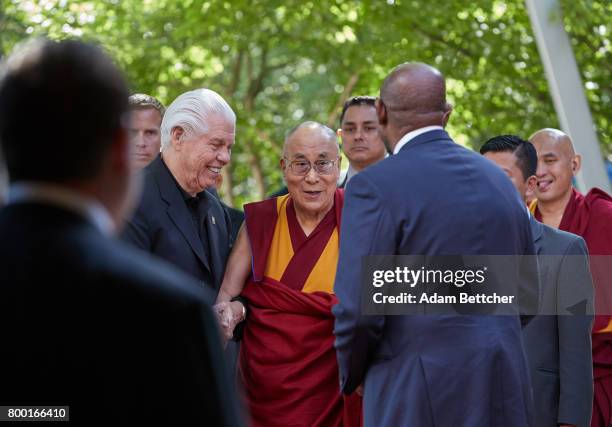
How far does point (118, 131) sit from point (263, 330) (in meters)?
3.32

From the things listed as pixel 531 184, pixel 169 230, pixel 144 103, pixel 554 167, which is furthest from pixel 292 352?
pixel 554 167

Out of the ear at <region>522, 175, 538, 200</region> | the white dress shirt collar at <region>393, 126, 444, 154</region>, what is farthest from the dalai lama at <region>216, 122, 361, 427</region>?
the white dress shirt collar at <region>393, 126, 444, 154</region>

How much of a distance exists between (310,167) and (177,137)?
66 centimetres

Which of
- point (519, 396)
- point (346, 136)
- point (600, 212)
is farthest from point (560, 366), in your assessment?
point (346, 136)

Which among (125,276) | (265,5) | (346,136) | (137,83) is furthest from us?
(137,83)

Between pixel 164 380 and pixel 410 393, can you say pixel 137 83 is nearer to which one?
pixel 410 393

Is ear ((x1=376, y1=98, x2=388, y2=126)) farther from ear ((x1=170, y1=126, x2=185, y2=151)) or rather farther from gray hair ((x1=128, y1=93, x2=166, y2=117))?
gray hair ((x1=128, y1=93, x2=166, y2=117))

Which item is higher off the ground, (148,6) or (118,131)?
(148,6)

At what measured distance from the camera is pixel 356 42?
515 inches

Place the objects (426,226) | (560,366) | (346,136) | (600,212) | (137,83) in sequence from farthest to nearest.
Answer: (137,83), (346,136), (600,212), (560,366), (426,226)

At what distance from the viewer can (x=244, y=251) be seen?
4.93m

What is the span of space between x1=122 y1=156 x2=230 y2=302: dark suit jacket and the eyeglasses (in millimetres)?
485

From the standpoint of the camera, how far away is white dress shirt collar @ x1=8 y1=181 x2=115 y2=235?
1551mm

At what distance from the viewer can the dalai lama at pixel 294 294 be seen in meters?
4.77
